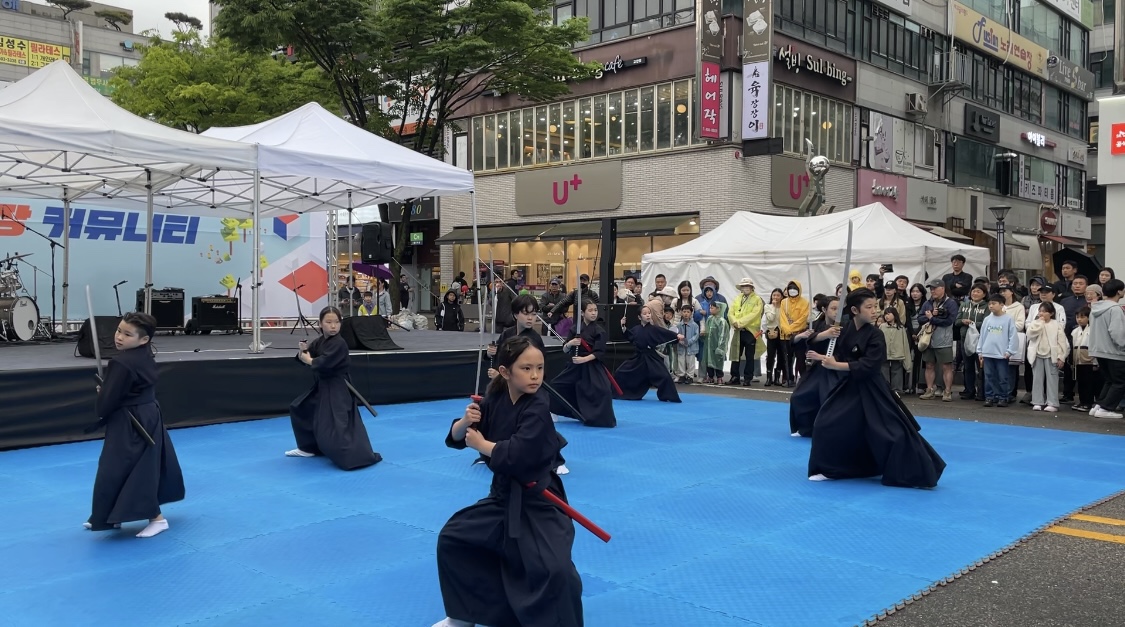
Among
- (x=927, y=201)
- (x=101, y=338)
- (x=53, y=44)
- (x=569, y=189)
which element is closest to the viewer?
(x=101, y=338)

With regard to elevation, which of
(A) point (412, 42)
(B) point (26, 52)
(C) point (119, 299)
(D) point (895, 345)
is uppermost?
(B) point (26, 52)

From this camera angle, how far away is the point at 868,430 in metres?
7.33

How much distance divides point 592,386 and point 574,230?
58.8 feet

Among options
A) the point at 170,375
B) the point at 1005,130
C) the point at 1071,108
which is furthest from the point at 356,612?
the point at 1071,108

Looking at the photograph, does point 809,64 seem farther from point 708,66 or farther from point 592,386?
point 592,386

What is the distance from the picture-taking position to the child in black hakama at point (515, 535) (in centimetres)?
376

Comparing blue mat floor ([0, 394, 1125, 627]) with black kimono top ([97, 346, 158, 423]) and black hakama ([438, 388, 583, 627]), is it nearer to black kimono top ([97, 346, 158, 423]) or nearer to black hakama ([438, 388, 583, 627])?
black hakama ([438, 388, 583, 627])

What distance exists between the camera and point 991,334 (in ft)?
39.0

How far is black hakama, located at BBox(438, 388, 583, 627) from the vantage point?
3748mm

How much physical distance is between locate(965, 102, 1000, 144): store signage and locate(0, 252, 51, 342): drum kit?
3147 cm

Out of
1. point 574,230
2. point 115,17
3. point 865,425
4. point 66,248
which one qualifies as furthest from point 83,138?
point 115,17

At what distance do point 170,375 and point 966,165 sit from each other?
31861 mm

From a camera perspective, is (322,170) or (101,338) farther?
(101,338)

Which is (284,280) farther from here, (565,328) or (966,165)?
(966,165)
